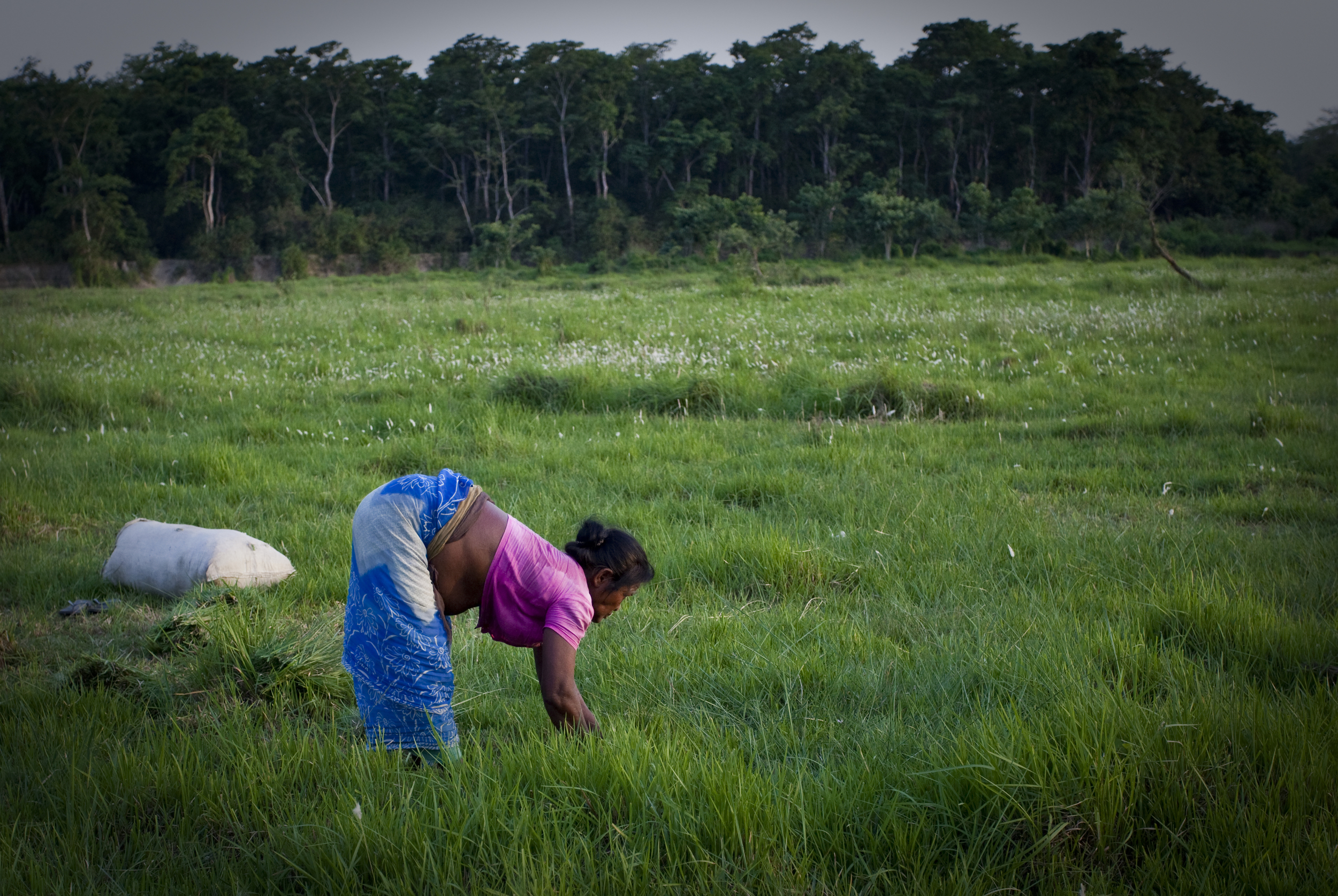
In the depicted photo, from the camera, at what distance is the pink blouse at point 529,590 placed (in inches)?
103

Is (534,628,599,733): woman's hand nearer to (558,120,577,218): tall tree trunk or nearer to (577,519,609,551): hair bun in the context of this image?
(577,519,609,551): hair bun

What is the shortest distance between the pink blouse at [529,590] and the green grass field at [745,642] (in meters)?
0.37

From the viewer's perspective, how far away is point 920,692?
310 centimetres

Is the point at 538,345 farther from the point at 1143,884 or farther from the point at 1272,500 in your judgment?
the point at 1143,884

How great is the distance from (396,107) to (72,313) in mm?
39759

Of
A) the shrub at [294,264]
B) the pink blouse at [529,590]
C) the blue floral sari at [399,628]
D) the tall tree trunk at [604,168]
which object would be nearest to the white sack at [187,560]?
the blue floral sari at [399,628]

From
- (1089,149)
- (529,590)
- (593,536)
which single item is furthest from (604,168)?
(529,590)

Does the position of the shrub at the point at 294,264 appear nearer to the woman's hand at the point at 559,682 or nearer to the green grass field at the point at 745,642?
the green grass field at the point at 745,642

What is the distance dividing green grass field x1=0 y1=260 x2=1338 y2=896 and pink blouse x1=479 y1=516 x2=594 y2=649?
1.22 feet

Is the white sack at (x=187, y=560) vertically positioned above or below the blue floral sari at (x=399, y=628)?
below

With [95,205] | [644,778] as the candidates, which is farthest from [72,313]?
[95,205]

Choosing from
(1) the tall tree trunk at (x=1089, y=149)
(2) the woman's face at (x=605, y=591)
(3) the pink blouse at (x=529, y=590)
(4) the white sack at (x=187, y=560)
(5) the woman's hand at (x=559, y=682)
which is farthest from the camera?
(1) the tall tree trunk at (x=1089, y=149)

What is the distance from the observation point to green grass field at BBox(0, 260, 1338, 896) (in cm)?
220

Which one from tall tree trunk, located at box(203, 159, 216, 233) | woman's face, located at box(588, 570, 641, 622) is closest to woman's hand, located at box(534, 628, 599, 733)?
woman's face, located at box(588, 570, 641, 622)
